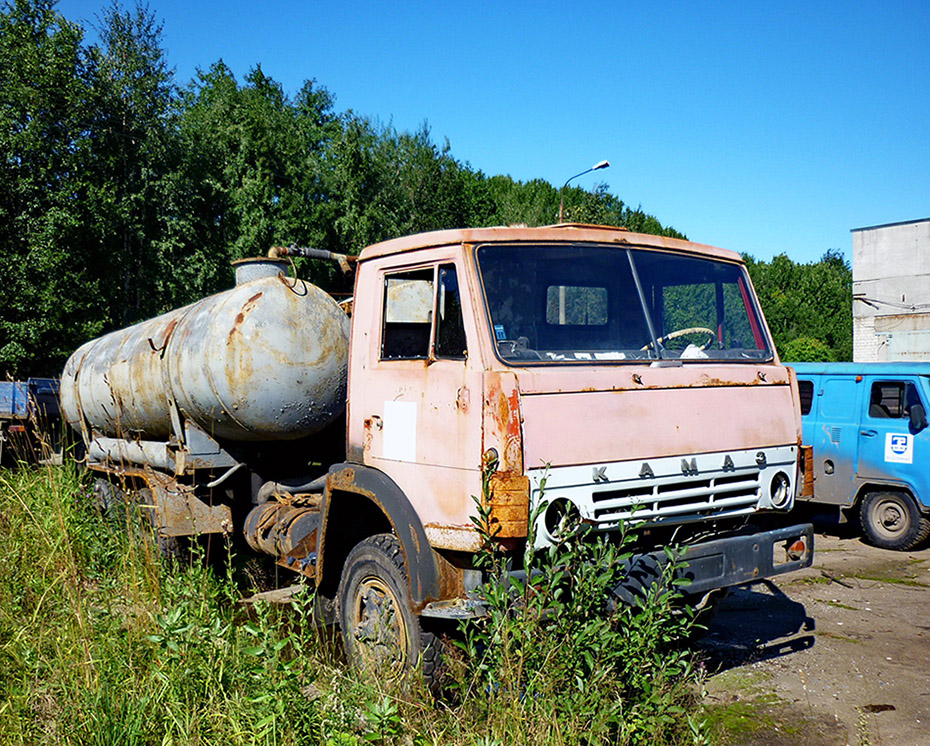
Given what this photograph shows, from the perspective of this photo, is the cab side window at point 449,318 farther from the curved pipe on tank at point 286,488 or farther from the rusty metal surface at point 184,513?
the rusty metal surface at point 184,513

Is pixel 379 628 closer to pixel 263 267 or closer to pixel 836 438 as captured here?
pixel 263 267

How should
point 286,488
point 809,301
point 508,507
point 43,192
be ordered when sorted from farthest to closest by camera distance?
1. point 809,301
2. point 43,192
3. point 286,488
4. point 508,507

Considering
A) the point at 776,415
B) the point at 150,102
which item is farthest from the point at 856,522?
the point at 150,102

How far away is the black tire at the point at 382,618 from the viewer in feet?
12.9

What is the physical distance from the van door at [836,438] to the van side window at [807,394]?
0.11 meters

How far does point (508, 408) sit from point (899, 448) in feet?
22.9

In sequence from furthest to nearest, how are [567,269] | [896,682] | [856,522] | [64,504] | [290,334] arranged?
[856,522], [64,504], [290,334], [896,682], [567,269]

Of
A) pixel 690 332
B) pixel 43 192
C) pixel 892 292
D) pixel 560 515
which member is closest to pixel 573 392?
pixel 560 515

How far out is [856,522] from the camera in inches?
404

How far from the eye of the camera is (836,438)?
9242 mm

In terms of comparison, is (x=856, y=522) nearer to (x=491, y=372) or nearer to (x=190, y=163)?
(x=491, y=372)

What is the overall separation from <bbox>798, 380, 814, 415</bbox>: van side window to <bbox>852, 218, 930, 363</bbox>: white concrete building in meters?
19.5

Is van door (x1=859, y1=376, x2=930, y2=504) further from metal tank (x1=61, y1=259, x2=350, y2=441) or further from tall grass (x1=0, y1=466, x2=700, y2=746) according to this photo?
metal tank (x1=61, y1=259, x2=350, y2=441)

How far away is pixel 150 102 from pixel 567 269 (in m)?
21.9
